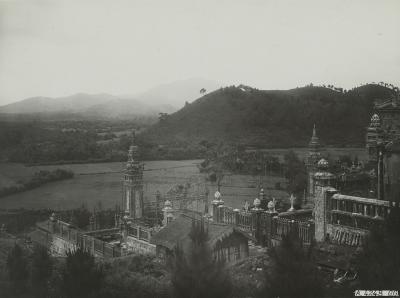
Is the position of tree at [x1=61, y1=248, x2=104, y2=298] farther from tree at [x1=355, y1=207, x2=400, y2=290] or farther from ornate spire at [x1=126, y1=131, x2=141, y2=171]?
ornate spire at [x1=126, y1=131, x2=141, y2=171]

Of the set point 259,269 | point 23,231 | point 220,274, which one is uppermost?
point 220,274

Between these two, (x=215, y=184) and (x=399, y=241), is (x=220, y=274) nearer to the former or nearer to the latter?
(x=399, y=241)

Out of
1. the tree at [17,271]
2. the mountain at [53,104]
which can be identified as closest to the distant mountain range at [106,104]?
the mountain at [53,104]

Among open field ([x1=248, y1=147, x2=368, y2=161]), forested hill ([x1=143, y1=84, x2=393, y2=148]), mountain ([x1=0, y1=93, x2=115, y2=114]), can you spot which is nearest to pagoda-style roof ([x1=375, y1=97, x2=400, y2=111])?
open field ([x1=248, y1=147, x2=368, y2=161])

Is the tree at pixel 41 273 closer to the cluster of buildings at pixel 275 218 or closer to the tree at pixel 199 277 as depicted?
the cluster of buildings at pixel 275 218

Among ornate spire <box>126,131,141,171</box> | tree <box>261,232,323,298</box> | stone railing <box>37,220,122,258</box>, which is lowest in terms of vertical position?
stone railing <box>37,220,122,258</box>

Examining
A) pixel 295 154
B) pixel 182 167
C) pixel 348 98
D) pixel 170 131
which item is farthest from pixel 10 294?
pixel 348 98
